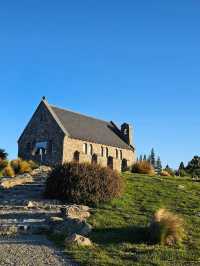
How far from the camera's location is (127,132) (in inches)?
2359

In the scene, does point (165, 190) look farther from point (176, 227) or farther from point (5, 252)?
point (5, 252)

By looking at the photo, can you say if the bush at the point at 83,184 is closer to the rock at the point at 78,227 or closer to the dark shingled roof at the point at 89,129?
the rock at the point at 78,227

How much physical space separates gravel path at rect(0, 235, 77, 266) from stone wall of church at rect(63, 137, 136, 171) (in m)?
31.1

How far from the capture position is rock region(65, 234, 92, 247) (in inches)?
535

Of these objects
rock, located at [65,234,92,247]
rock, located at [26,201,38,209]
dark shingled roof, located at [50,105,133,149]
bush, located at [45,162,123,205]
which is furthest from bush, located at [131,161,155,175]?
rock, located at [65,234,92,247]

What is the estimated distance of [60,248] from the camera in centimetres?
1337

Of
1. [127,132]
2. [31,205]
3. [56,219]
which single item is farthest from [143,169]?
[127,132]

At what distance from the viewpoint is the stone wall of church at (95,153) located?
47162 mm

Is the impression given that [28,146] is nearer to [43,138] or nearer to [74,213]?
[43,138]

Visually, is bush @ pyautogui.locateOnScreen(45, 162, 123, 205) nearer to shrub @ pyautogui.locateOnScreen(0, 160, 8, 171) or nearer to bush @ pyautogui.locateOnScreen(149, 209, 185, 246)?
bush @ pyautogui.locateOnScreen(149, 209, 185, 246)

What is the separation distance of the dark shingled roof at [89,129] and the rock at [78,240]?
33.7 meters

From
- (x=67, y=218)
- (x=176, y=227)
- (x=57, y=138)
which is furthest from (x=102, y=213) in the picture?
(x=57, y=138)

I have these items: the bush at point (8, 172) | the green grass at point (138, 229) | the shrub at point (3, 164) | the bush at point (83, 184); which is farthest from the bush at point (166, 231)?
the shrub at point (3, 164)

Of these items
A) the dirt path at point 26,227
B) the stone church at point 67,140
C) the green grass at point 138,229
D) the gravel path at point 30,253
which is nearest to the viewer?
the gravel path at point 30,253
